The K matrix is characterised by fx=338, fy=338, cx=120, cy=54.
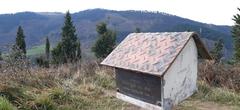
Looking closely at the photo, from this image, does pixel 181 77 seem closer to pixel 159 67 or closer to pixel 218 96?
pixel 159 67

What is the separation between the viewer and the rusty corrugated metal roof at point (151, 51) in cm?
539

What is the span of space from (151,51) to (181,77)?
26.5 inches

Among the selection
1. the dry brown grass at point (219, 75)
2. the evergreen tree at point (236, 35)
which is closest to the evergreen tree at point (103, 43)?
the evergreen tree at point (236, 35)

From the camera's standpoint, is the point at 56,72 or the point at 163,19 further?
the point at 163,19

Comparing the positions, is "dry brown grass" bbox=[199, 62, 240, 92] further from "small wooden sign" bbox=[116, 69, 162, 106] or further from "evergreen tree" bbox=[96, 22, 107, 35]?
"evergreen tree" bbox=[96, 22, 107, 35]

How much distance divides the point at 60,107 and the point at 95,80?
2585 millimetres

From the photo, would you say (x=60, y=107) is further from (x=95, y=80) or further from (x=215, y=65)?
(x=215, y=65)

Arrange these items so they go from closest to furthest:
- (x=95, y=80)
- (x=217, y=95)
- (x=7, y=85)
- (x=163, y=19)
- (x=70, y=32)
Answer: (x=7, y=85), (x=217, y=95), (x=95, y=80), (x=70, y=32), (x=163, y=19)

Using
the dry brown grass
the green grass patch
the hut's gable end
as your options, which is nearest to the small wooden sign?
the hut's gable end

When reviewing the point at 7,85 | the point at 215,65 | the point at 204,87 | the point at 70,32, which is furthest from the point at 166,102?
the point at 70,32

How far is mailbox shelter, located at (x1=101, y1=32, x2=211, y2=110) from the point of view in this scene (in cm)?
543

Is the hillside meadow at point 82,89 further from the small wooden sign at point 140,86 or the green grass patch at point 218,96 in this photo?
the small wooden sign at point 140,86

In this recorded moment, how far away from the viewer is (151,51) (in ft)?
18.9

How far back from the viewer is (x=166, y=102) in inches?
218
